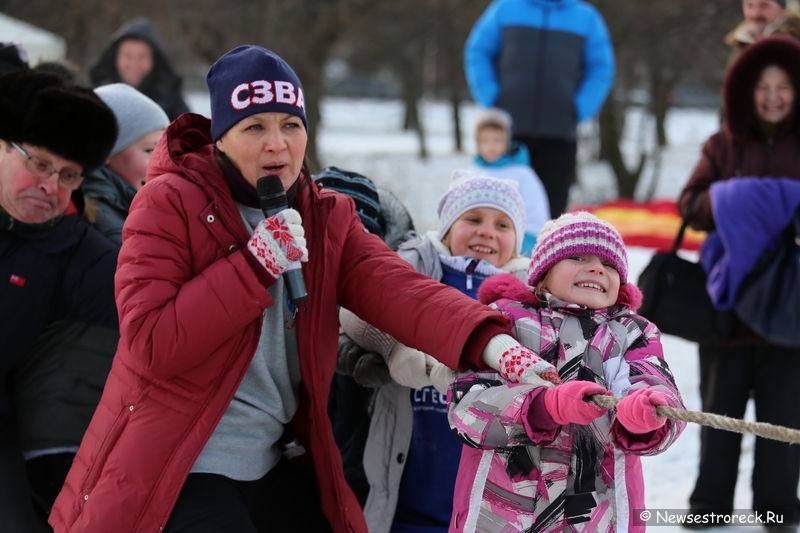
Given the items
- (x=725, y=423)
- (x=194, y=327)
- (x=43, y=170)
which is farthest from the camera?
(x=43, y=170)

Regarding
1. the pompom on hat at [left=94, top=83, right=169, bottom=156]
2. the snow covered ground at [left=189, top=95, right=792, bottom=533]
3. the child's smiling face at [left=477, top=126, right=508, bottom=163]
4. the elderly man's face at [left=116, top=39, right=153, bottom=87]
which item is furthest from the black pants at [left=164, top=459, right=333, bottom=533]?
the elderly man's face at [left=116, top=39, right=153, bottom=87]

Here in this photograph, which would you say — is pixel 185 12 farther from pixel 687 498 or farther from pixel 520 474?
pixel 520 474

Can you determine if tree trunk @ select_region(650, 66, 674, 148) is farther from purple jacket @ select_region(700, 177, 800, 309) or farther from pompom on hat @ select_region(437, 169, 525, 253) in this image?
pompom on hat @ select_region(437, 169, 525, 253)

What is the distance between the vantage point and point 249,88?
2.44 meters

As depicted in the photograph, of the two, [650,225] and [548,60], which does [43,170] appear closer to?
[548,60]

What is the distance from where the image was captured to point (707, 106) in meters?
33.1

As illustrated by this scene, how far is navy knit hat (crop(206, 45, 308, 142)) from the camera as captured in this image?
2434 mm

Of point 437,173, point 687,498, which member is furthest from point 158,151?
point 437,173

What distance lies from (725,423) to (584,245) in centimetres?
75

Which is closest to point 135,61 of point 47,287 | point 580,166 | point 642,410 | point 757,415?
point 47,287

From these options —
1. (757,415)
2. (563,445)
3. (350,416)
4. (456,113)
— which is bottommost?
(757,415)

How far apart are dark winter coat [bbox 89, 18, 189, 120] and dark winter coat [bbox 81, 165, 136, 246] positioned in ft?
8.31

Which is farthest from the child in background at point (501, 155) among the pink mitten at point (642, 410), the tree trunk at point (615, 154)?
the tree trunk at point (615, 154)

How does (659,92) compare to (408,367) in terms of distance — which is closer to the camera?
(408,367)
